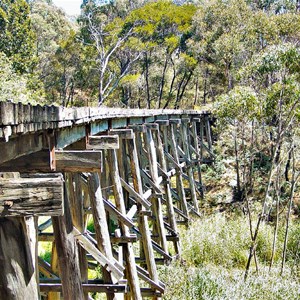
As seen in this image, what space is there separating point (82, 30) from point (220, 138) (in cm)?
1308

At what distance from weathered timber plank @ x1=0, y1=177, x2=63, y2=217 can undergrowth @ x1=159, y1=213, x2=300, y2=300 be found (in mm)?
5052

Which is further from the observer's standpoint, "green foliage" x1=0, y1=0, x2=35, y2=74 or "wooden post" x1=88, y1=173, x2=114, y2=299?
"green foliage" x1=0, y1=0, x2=35, y2=74

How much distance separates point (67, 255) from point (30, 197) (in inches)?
47.7

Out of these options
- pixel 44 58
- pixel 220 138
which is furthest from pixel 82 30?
pixel 220 138

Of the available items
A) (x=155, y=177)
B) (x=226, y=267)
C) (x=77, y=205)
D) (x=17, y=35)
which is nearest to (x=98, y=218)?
(x=77, y=205)

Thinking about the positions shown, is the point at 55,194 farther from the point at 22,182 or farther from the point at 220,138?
the point at 220,138

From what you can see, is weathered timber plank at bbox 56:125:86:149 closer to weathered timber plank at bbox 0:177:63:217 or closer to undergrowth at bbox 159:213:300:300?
weathered timber plank at bbox 0:177:63:217

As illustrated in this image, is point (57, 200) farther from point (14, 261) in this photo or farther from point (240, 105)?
point (240, 105)

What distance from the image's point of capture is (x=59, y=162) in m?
3.17

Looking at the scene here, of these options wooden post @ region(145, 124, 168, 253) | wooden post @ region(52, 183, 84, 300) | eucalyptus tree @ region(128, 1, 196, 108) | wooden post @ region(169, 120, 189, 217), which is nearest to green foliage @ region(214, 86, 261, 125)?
wooden post @ region(169, 120, 189, 217)

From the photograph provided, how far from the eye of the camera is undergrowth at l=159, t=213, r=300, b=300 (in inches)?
275

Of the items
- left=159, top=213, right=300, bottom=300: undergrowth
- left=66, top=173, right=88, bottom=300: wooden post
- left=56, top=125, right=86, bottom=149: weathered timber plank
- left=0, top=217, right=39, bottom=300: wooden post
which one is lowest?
left=159, top=213, right=300, bottom=300: undergrowth

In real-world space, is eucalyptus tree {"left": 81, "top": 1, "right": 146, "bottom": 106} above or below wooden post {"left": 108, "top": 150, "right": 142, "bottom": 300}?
above

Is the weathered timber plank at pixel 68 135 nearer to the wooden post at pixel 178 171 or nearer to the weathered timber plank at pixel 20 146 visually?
the weathered timber plank at pixel 20 146
